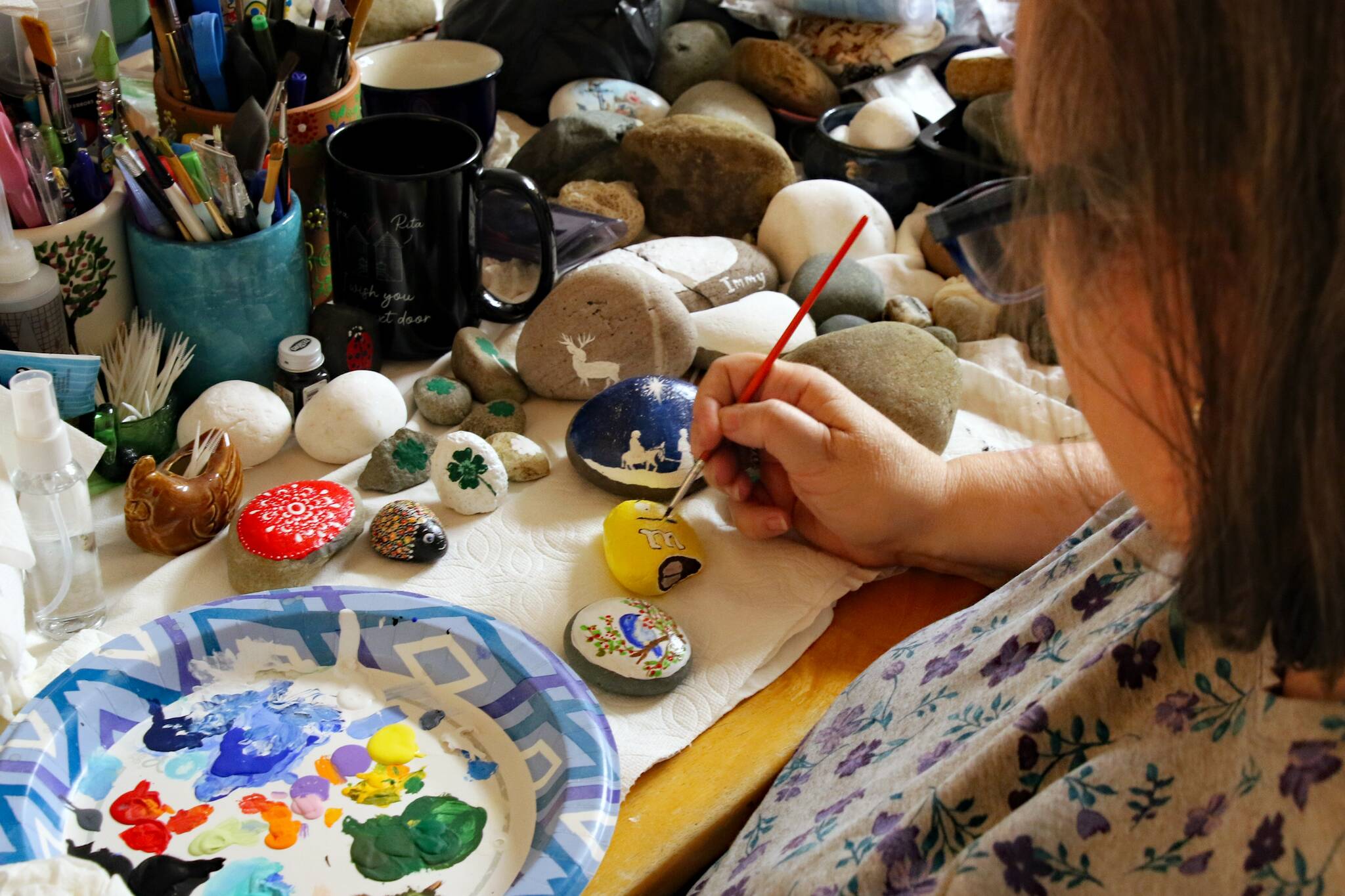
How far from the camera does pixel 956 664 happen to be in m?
0.64

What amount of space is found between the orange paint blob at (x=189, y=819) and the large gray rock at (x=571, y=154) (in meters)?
0.76

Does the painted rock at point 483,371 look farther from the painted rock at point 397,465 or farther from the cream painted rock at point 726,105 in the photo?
the cream painted rock at point 726,105

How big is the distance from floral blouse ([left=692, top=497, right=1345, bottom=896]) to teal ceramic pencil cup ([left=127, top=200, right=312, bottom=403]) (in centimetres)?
49

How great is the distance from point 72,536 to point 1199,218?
624mm

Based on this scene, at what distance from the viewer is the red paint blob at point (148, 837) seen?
22.0 inches

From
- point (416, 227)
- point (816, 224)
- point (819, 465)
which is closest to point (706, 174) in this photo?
point (816, 224)

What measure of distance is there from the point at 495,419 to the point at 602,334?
107 millimetres

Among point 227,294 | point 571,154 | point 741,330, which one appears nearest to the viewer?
point 227,294

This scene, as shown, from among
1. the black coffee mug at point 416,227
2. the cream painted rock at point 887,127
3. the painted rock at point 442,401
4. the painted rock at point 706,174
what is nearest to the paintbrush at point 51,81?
the black coffee mug at point 416,227

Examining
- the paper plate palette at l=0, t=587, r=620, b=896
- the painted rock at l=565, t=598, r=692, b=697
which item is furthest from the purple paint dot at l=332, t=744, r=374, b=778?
the painted rock at l=565, t=598, r=692, b=697

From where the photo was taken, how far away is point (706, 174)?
116 centimetres

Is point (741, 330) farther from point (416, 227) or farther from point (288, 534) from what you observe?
point (288, 534)

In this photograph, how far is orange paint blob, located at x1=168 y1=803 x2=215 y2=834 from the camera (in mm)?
570

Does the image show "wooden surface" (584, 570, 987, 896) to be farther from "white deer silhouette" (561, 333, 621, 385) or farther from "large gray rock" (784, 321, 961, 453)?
"white deer silhouette" (561, 333, 621, 385)
